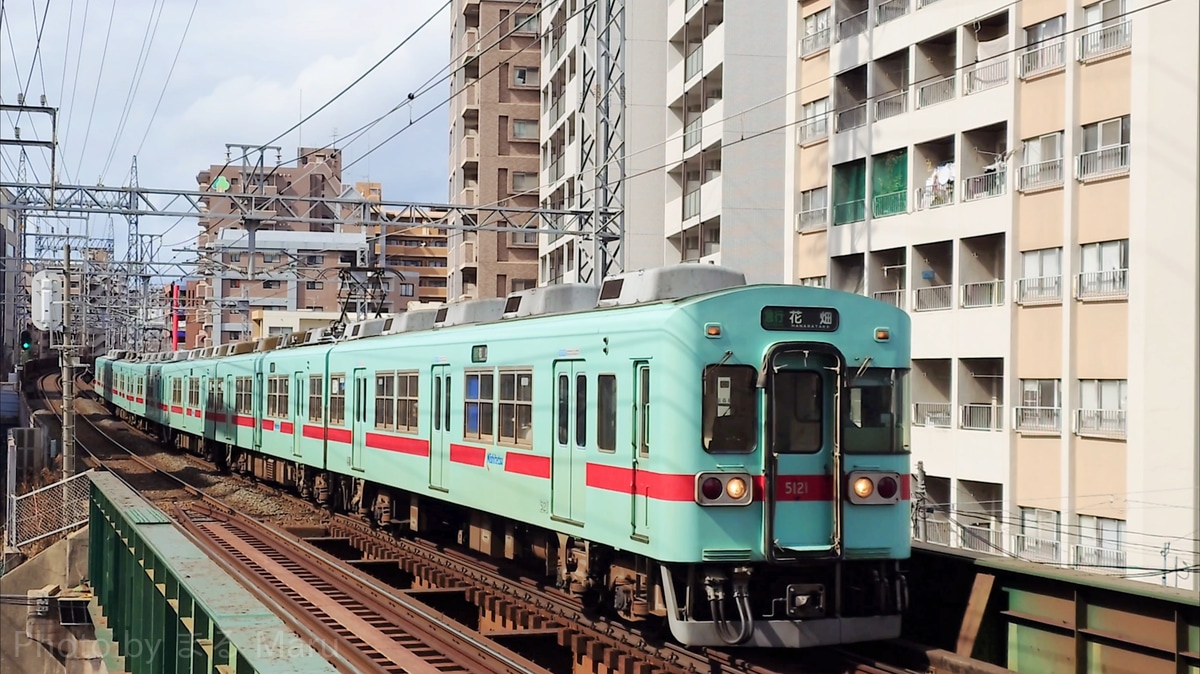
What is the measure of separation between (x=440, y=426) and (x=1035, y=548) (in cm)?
1215

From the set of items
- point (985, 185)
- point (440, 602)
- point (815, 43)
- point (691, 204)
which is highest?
point (815, 43)

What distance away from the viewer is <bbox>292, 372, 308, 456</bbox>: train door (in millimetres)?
21125

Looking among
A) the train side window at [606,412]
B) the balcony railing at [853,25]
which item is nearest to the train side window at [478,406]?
the train side window at [606,412]

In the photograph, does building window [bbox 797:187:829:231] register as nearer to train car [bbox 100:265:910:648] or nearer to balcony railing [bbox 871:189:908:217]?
balcony railing [bbox 871:189:908:217]

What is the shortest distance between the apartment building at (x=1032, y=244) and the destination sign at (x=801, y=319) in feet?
32.8

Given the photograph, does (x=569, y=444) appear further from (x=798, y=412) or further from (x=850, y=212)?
(x=850, y=212)

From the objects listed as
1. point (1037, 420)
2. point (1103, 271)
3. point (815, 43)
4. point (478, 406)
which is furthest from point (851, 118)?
point (478, 406)

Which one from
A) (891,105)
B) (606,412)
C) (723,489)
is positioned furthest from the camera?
(891,105)

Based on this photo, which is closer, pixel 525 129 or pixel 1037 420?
pixel 1037 420

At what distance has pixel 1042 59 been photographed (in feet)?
73.6

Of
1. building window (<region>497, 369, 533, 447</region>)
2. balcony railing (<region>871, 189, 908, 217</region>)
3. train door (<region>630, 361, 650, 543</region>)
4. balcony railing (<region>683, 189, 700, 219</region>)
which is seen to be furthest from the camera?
balcony railing (<region>683, 189, 700, 219</region>)

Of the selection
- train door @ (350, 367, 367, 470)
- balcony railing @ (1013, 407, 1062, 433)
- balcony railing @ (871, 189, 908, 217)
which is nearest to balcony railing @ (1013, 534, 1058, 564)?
balcony railing @ (1013, 407, 1062, 433)

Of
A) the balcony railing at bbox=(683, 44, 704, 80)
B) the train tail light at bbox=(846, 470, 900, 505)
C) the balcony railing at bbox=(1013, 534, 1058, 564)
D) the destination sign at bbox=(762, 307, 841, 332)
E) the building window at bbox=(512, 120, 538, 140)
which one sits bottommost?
the balcony railing at bbox=(1013, 534, 1058, 564)

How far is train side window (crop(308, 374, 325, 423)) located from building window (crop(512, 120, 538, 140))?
3630 centimetres
